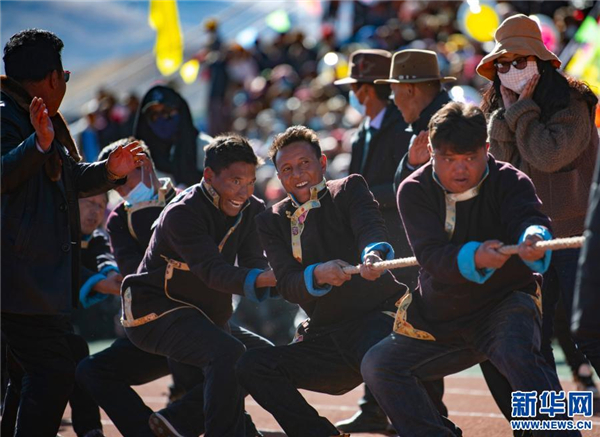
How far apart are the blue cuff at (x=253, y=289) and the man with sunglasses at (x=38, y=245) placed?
93cm

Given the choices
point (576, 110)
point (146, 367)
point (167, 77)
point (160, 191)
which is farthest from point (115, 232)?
point (167, 77)

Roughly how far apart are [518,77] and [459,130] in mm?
1373

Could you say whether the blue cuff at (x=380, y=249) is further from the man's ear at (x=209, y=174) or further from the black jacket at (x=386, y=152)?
the black jacket at (x=386, y=152)

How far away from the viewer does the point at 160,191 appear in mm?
6430

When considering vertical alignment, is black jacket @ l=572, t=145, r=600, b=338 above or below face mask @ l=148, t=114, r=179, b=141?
below

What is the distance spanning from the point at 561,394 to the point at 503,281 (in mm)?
570

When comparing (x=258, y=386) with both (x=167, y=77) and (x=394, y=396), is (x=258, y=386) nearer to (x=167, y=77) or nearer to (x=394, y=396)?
(x=394, y=396)

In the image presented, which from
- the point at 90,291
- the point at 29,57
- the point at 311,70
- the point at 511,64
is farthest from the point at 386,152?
the point at 311,70

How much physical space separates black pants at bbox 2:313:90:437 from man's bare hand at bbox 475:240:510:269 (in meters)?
2.33

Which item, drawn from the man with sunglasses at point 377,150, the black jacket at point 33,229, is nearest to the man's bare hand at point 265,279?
the black jacket at point 33,229

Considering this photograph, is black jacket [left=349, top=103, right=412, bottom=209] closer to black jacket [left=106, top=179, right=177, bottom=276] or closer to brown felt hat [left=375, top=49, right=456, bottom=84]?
brown felt hat [left=375, top=49, right=456, bottom=84]

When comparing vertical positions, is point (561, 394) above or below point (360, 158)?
below

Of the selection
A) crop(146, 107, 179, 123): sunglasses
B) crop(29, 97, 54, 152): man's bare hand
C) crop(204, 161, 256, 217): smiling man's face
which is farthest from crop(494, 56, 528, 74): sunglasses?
crop(146, 107, 179, 123): sunglasses

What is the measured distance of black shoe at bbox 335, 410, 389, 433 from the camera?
6.62 metres
